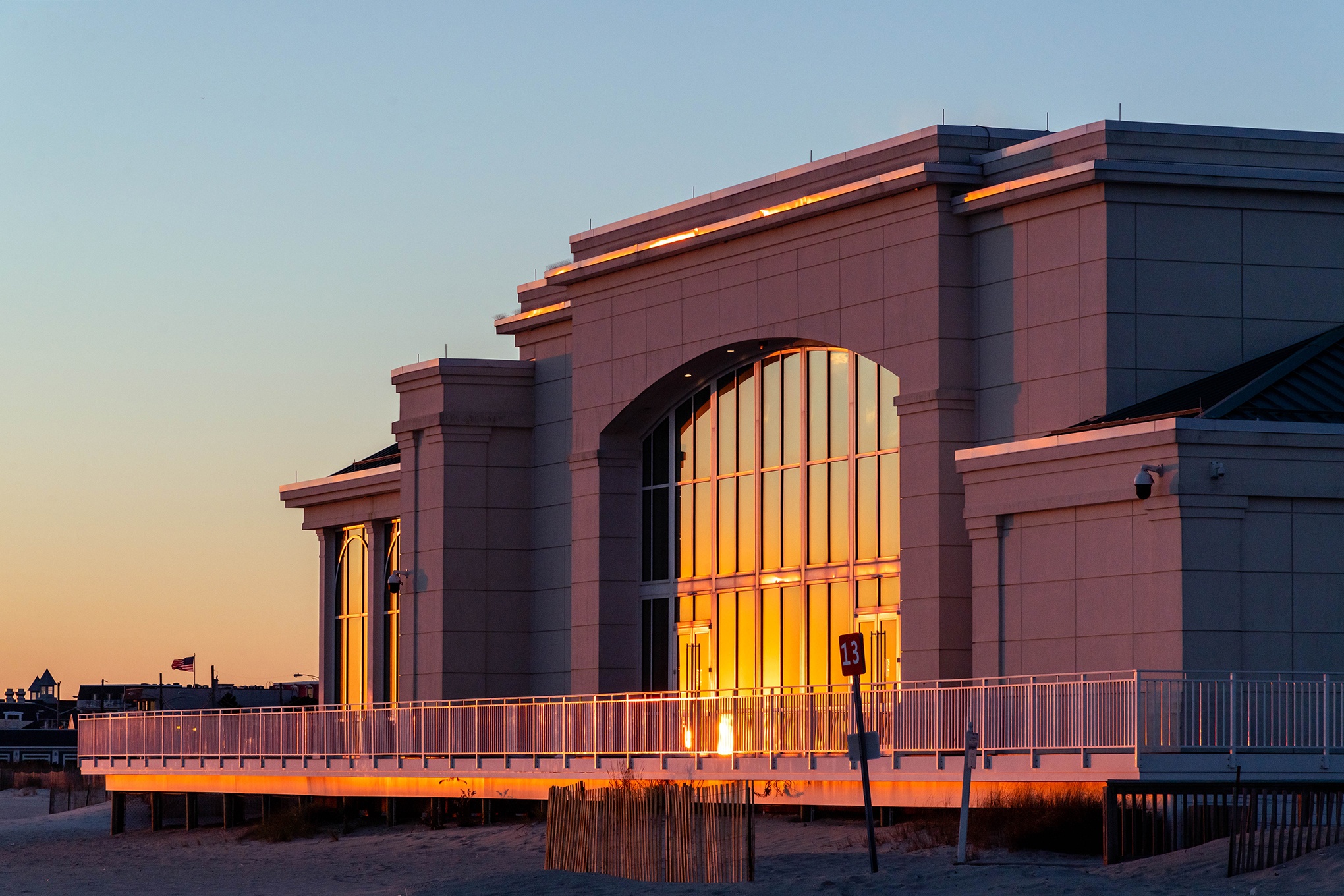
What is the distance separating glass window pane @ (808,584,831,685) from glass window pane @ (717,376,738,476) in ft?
9.95

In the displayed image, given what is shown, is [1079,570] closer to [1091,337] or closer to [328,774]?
[1091,337]

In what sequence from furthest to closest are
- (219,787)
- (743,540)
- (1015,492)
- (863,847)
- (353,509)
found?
(353,509) → (219,787) → (743,540) → (1015,492) → (863,847)

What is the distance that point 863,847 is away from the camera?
27.6 meters

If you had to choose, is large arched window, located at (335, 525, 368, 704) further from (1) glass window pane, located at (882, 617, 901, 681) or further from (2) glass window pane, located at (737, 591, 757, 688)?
(1) glass window pane, located at (882, 617, 901, 681)

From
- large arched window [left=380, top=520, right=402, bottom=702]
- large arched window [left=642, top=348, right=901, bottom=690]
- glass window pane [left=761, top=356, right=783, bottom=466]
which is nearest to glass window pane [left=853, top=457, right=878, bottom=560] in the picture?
large arched window [left=642, top=348, right=901, bottom=690]

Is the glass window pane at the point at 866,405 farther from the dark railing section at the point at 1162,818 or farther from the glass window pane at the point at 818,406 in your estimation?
the dark railing section at the point at 1162,818

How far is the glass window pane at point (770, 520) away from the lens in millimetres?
36875

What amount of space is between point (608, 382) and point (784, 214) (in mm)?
5628

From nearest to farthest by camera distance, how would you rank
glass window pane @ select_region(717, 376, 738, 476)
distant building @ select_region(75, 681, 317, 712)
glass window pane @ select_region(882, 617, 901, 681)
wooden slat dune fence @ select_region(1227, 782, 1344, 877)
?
wooden slat dune fence @ select_region(1227, 782, 1344, 877)
glass window pane @ select_region(882, 617, 901, 681)
glass window pane @ select_region(717, 376, 738, 476)
distant building @ select_region(75, 681, 317, 712)

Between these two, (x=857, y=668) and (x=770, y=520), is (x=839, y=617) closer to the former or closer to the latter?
(x=770, y=520)

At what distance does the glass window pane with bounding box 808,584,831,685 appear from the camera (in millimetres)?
35812

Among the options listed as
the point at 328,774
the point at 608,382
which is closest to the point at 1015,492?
the point at 608,382

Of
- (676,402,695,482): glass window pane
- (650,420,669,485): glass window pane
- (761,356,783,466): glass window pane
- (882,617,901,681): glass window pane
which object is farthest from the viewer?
(650,420,669,485): glass window pane

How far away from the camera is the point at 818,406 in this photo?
35.9 metres
